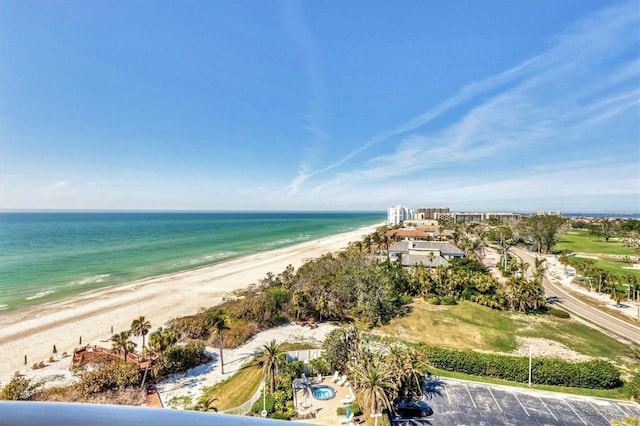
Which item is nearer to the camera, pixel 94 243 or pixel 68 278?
pixel 68 278

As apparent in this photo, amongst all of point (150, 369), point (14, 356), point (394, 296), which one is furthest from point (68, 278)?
point (394, 296)

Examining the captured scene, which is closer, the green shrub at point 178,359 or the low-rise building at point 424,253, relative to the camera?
the green shrub at point 178,359

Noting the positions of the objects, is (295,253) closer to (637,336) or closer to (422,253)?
(422,253)

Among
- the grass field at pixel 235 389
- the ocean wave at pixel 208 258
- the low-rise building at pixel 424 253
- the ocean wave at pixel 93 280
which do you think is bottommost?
the grass field at pixel 235 389

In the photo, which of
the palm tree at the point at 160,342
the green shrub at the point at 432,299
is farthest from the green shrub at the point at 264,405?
the green shrub at the point at 432,299

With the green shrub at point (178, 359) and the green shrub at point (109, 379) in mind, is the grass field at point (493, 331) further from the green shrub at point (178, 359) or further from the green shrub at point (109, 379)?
the green shrub at point (109, 379)

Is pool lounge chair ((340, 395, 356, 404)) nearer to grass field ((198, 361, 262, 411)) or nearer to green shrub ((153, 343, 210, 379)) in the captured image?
grass field ((198, 361, 262, 411))
